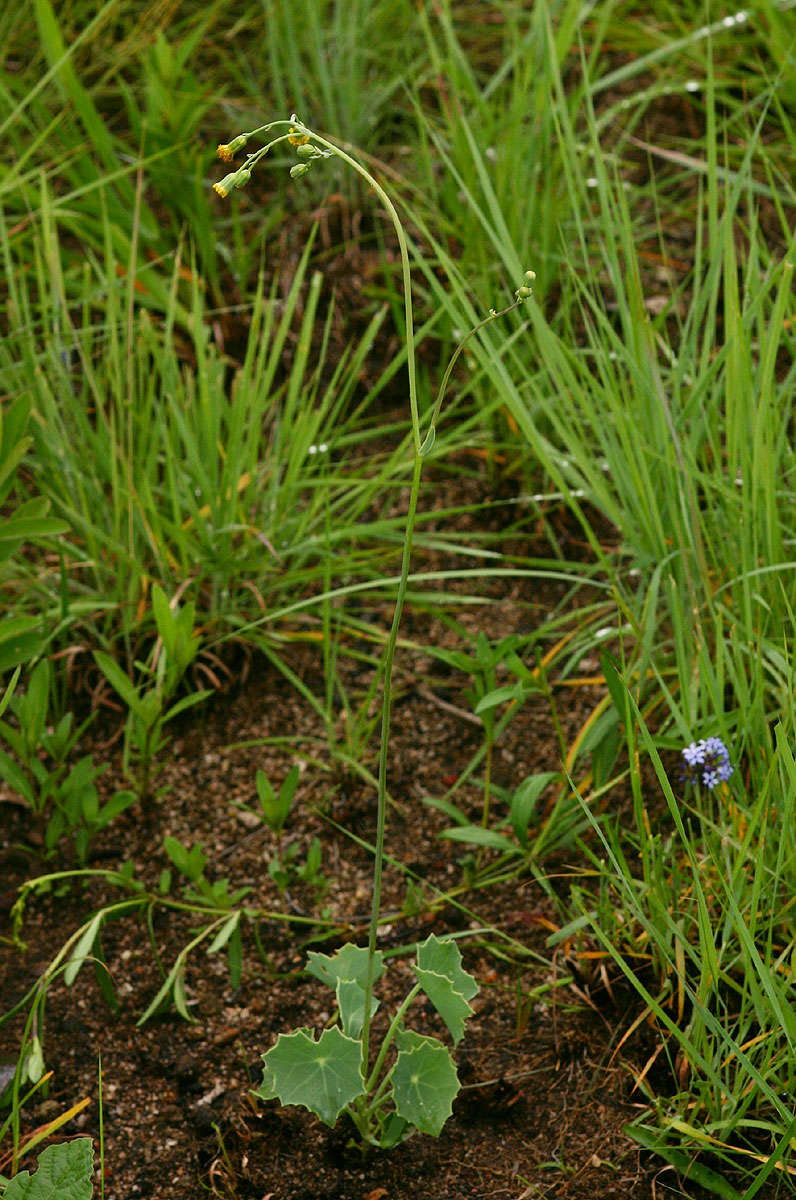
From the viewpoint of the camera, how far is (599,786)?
58.9 inches

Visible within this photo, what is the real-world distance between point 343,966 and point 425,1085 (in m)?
0.15

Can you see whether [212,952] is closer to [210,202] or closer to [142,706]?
[142,706]

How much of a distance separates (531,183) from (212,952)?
1.36 metres

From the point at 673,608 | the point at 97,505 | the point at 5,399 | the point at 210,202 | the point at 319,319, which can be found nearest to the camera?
the point at 673,608

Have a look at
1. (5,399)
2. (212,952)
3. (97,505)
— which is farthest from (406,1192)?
(5,399)

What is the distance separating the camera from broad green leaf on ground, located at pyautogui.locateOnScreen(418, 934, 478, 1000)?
1200 millimetres

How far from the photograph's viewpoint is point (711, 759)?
1339 mm

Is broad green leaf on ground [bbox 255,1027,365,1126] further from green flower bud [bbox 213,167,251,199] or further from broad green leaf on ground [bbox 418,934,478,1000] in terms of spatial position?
green flower bud [bbox 213,167,251,199]

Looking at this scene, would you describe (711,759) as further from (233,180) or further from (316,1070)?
(233,180)

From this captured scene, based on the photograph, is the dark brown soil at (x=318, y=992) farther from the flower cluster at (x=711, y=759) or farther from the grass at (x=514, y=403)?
the flower cluster at (x=711, y=759)

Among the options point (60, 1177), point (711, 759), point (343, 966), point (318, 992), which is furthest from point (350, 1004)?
point (711, 759)

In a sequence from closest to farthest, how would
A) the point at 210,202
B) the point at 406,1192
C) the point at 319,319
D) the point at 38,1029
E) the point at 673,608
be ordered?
the point at 406,1192 → the point at 38,1029 → the point at 673,608 → the point at 319,319 → the point at 210,202

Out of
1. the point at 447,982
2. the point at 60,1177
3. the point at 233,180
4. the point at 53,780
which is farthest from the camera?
the point at 53,780

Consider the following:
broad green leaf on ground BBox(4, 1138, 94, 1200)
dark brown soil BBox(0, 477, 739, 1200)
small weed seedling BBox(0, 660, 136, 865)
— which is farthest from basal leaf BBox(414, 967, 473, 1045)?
small weed seedling BBox(0, 660, 136, 865)
